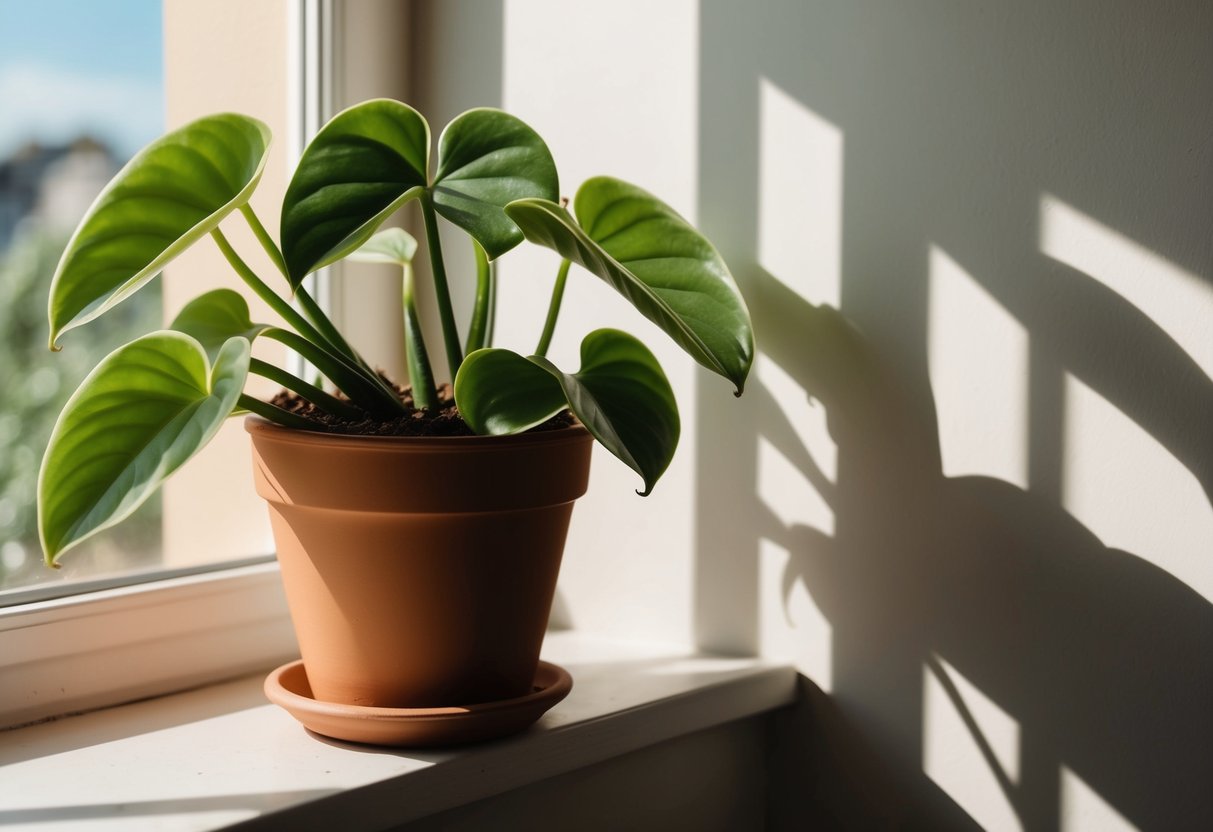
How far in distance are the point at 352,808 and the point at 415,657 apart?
0.42 ft

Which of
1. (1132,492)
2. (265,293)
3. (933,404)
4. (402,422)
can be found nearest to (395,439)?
(402,422)

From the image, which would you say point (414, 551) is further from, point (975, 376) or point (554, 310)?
point (975, 376)

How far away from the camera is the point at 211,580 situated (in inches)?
44.9

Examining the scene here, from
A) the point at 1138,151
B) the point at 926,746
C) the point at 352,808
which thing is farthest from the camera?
the point at 926,746

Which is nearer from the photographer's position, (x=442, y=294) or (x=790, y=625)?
(x=442, y=294)

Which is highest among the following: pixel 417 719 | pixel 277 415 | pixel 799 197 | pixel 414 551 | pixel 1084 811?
pixel 799 197

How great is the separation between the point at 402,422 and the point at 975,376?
0.51 m

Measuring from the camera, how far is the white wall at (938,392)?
3.08ft

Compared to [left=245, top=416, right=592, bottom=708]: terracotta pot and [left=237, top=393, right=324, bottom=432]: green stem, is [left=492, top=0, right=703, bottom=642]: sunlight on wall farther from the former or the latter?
[left=237, top=393, right=324, bottom=432]: green stem

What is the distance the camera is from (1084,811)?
98 cm

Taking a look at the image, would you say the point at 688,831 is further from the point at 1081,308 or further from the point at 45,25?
the point at 45,25

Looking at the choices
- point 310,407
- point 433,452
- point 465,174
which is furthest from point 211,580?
point 465,174

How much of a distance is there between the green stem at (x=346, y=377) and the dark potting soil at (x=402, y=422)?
0.03 feet

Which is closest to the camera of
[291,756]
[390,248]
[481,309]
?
[291,756]
